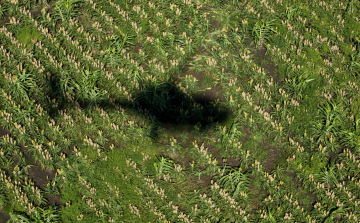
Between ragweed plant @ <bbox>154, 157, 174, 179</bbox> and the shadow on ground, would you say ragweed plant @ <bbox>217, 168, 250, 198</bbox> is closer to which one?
ragweed plant @ <bbox>154, 157, 174, 179</bbox>

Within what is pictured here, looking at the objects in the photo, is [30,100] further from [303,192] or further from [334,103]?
[334,103]

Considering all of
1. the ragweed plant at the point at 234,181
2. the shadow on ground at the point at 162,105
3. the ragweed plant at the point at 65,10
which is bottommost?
the ragweed plant at the point at 234,181

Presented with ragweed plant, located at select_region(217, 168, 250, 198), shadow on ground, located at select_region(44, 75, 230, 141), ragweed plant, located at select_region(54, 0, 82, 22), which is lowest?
ragweed plant, located at select_region(217, 168, 250, 198)

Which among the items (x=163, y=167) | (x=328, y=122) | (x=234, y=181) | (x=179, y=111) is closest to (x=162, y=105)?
(x=179, y=111)

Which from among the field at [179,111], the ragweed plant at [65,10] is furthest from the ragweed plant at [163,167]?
the ragweed plant at [65,10]

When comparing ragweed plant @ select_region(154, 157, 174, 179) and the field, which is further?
ragweed plant @ select_region(154, 157, 174, 179)

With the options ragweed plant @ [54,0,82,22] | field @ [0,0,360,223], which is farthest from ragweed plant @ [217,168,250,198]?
ragweed plant @ [54,0,82,22]

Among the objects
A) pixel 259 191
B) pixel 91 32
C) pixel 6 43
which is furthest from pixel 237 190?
pixel 6 43

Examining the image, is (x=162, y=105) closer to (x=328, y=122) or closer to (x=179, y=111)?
(x=179, y=111)

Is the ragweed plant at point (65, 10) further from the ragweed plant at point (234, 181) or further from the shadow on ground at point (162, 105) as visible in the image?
the ragweed plant at point (234, 181)
